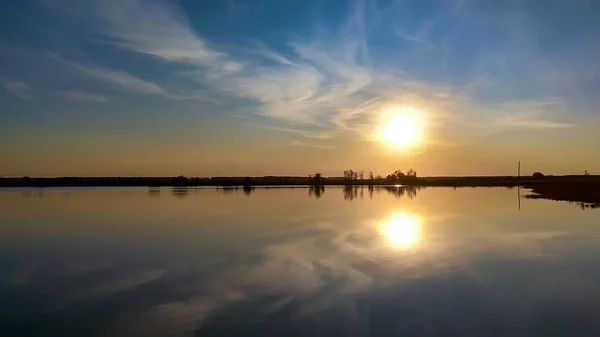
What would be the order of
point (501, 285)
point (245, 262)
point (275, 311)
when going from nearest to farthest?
1. point (275, 311)
2. point (501, 285)
3. point (245, 262)

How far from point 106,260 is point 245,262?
4684 mm

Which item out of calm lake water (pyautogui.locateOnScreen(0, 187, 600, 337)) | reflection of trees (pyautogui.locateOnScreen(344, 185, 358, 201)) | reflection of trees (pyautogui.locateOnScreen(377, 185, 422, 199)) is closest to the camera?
calm lake water (pyautogui.locateOnScreen(0, 187, 600, 337))

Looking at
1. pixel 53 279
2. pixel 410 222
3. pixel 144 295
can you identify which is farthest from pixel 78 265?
pixel 410 222

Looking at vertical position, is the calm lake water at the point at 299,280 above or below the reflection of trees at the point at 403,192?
below

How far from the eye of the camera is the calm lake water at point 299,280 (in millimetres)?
9164

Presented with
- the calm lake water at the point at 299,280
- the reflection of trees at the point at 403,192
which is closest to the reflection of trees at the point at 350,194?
the reflection of trees at the point at 403,192

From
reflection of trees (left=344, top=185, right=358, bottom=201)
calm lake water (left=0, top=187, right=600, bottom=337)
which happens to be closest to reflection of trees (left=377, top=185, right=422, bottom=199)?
reflection of trees (left=344, top=185, right=358, bottom=201)

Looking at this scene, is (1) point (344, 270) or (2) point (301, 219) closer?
(1) point (344, 270)

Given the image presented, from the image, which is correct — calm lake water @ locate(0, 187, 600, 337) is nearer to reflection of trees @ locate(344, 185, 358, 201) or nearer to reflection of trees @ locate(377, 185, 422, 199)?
reflection of trees @ locate(344, 185, 358, 201)

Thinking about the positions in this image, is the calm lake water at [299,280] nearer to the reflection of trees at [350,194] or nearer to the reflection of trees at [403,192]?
the reflection of trees at [350,194]

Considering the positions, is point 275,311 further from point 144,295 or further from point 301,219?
point 301,219

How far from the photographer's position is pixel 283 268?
14555mm

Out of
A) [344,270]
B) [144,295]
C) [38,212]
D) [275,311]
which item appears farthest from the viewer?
[38,212]

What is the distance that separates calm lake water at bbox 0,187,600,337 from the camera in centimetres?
916
